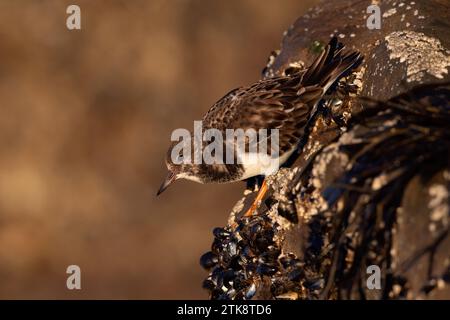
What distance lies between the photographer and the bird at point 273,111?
6379 millimetres

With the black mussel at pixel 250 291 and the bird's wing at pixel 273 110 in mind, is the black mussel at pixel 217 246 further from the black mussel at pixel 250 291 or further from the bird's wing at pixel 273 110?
the bird's wing at pixel 273 110

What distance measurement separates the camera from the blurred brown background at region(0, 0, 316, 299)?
11.4m

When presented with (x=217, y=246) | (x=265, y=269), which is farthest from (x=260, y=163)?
(x=265, y=269)

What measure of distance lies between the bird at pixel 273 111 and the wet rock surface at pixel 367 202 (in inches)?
7.3

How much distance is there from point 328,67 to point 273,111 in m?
0.70

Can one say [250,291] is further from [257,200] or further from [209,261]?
[257,200]

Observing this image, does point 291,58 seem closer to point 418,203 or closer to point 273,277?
point 273,277

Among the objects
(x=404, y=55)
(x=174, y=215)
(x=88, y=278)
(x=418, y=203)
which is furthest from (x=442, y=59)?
(x=88, y=278)

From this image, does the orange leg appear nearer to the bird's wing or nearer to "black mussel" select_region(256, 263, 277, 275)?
the bird's wing

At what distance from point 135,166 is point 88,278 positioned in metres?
2.01

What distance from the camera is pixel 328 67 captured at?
261 inches

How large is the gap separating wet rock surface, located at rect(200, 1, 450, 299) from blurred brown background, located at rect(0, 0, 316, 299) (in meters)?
5.09

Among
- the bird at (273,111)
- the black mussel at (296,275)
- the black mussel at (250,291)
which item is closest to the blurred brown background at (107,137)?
the bird at (273,111)

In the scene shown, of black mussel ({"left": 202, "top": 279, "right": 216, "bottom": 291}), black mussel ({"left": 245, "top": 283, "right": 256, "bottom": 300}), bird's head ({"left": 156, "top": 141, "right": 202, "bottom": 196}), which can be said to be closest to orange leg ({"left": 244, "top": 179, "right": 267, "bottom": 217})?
bird's head ({"left": 156, "top": 141, "right": 202, "bottom": 196})
